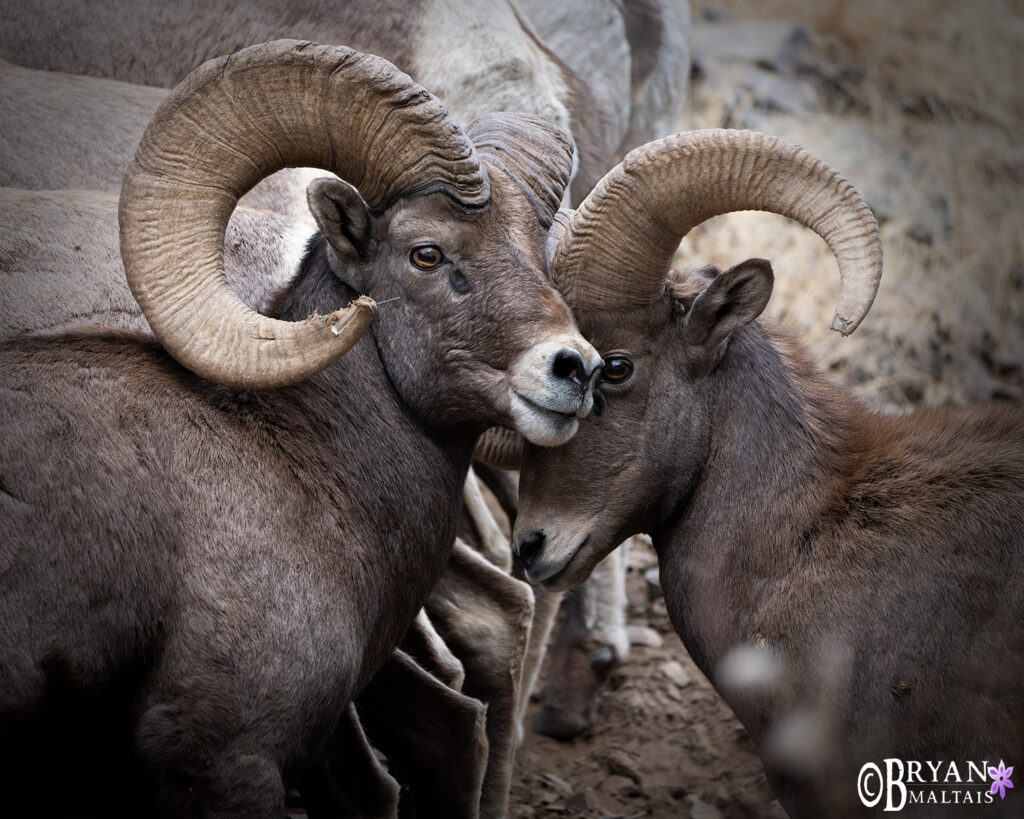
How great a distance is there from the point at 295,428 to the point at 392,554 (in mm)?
643

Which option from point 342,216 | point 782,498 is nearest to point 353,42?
point 342,216

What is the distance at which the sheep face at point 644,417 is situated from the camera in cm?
493

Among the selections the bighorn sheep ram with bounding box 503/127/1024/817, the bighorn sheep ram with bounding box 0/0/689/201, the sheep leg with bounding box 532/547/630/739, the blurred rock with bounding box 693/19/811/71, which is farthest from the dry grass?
the bighorn sheep ram with bounding box 503/127/1024/817

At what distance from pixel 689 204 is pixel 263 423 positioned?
1.92 m

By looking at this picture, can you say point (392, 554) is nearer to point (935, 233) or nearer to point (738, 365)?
point (738, 365)

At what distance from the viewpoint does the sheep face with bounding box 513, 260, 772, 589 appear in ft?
16.2

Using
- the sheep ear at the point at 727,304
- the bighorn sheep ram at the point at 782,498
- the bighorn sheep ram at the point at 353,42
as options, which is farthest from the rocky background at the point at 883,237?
the bighorn sheep ram at the point at 353,42

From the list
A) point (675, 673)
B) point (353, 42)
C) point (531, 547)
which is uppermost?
point (353, 42)

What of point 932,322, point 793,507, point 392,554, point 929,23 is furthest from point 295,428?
point 929,23

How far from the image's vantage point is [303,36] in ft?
22.8

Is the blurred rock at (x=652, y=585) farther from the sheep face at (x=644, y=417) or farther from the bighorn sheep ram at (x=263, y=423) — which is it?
the bighorn sheep ram at (x=263, y=423)

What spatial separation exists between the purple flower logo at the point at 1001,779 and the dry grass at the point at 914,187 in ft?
23.1

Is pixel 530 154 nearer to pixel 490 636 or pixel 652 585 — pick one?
pixel 490 636

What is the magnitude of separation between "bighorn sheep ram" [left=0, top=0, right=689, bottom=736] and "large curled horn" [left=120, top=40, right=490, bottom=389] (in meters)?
1.99
